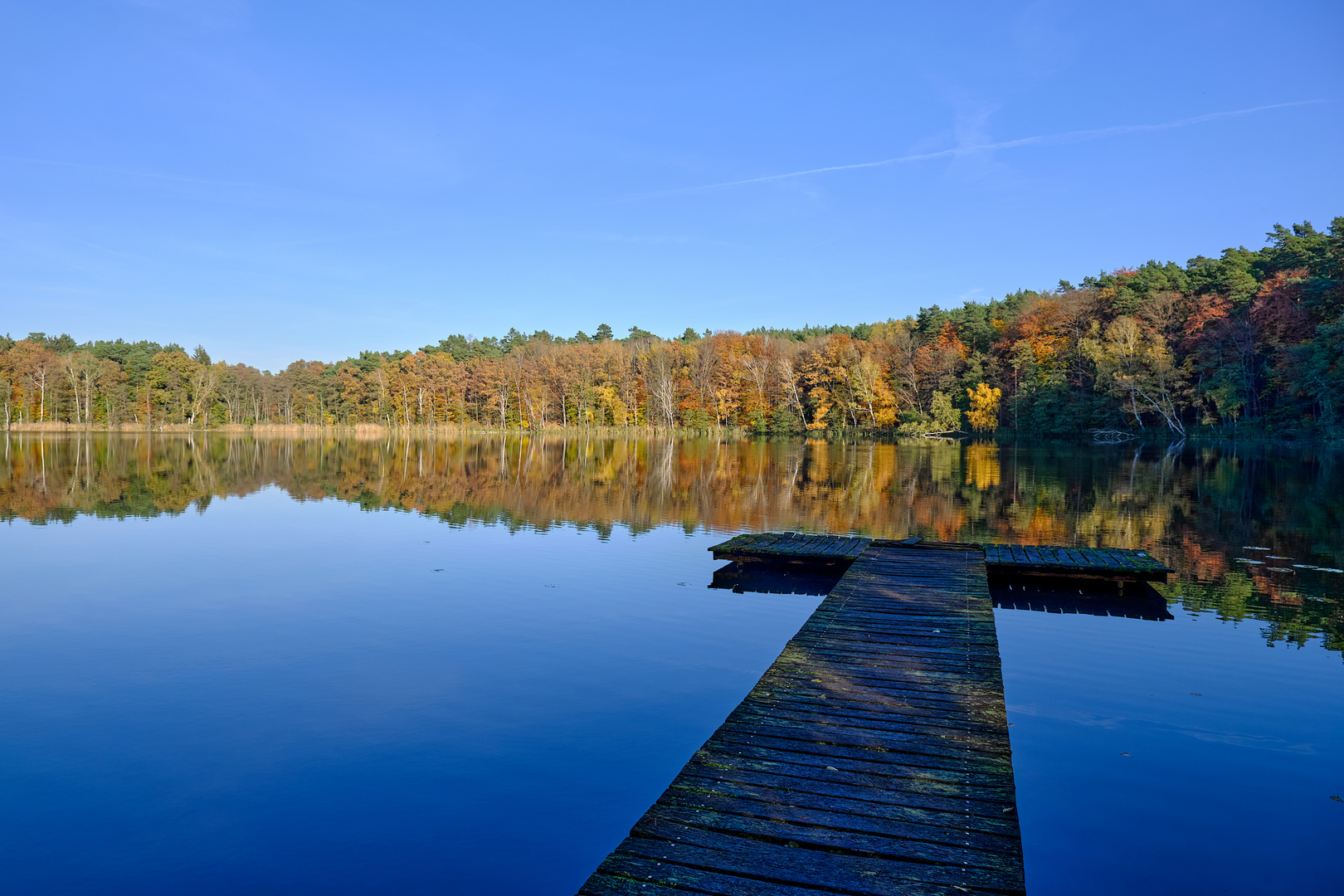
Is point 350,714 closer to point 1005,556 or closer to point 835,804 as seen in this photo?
point 835,804

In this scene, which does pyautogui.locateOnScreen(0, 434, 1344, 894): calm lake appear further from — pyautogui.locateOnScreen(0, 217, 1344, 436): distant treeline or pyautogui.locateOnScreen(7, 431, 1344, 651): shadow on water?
pyautogui.locateOnScreen(0, 217, 1344, 436): distant treeline

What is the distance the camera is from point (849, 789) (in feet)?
13.2

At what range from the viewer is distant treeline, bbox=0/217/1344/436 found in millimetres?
45000

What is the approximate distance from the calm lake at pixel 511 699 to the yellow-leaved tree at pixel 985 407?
152 feet

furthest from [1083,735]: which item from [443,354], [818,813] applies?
[443,354]

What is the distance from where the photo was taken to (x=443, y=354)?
3467 inches

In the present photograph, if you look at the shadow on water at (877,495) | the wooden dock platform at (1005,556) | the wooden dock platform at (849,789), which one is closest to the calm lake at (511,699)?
the shadow on water at (877,495)

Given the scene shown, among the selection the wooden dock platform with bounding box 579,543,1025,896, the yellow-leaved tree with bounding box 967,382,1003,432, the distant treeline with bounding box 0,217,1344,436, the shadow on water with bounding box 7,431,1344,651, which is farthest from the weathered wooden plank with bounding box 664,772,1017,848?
→ the yellow-leaved tree with bounding box 967,382,1003,432

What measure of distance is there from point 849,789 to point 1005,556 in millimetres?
8238

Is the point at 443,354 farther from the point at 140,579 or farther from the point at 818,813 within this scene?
the point at 818,813

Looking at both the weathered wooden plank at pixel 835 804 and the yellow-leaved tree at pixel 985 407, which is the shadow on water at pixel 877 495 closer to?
the weathered wooden plank at pixel 835 804

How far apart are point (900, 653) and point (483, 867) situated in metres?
3.65

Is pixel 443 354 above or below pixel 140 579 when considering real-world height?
above

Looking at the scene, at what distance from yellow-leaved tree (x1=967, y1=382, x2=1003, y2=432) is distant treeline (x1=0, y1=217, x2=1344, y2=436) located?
19cm
